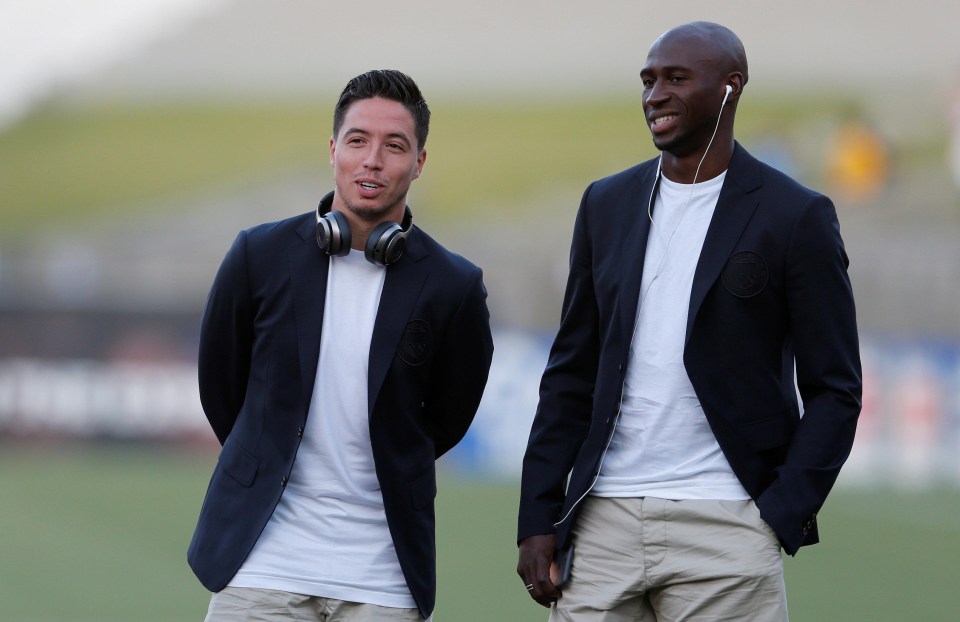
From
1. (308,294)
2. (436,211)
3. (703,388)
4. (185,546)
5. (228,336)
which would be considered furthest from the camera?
(436,211)

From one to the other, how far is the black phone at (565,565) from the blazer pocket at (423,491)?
30 cm

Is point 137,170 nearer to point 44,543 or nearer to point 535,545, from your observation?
point 44,543

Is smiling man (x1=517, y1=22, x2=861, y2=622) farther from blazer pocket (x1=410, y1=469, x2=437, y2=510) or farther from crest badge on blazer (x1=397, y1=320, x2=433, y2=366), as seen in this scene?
crest badge on blazer (x1=397, y1=320, x2=433, y2=366)

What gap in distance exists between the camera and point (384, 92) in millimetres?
3172

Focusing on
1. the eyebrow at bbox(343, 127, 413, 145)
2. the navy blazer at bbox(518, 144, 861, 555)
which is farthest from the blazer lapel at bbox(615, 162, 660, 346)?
the eyebrow at bbox(343, 127, 413, 145)

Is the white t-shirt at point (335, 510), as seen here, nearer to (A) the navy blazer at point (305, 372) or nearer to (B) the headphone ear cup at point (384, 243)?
(A) the navy blazer at point (305, 372)

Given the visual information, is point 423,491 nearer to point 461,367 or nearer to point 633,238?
point 461,367

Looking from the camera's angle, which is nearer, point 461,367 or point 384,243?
point 384,243

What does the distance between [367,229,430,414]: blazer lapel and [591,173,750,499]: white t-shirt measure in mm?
486

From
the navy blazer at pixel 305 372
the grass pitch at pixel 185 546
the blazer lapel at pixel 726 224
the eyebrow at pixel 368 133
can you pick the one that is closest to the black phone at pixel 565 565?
the navy blazer at pixel 305 372

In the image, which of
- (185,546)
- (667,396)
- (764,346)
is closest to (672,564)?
(667,396)

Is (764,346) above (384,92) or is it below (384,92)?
below

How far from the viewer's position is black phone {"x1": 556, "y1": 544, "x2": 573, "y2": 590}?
301cm

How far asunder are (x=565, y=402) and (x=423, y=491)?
0.36 m
